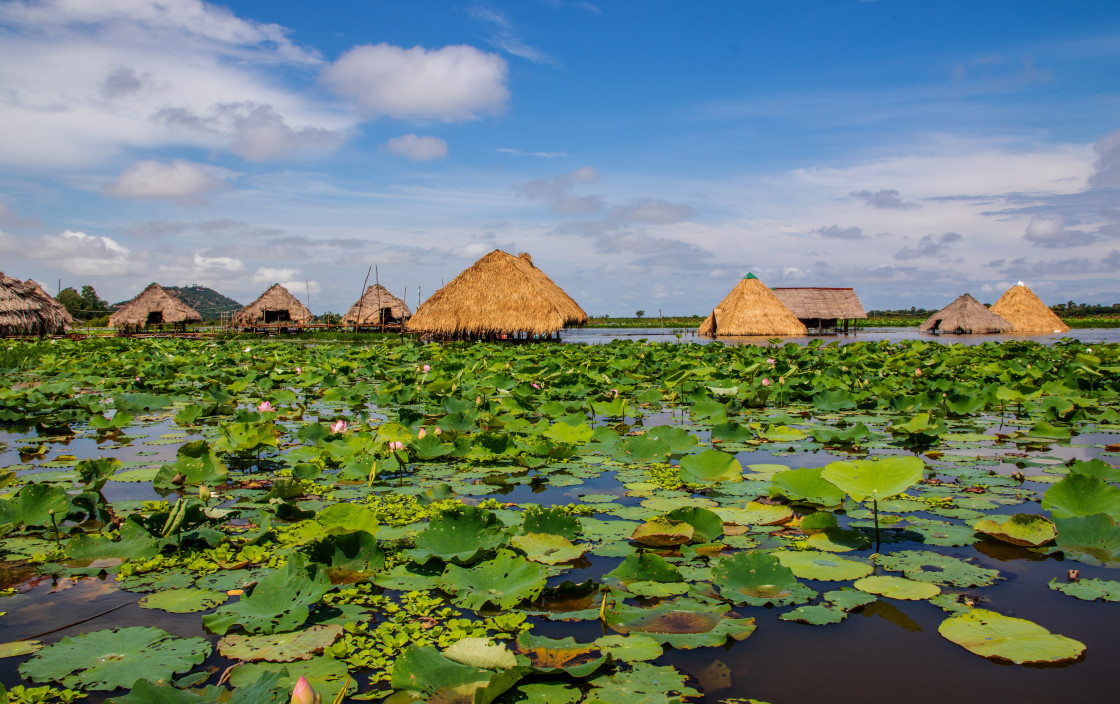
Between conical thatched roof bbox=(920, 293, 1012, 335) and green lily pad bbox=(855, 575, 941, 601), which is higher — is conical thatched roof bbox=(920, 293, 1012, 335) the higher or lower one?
the higher one

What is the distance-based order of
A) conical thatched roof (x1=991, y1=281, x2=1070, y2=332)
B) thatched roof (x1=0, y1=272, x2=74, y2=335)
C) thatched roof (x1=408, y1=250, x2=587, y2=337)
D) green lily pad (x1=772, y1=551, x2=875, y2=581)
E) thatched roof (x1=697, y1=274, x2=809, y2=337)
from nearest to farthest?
green lily pad (x1=772, y1=551, x2=875, y2=581) < thatched roof (x1=408, y1=250, x2=587, y2=337) < thatched roof (x1=0, y1=272, x2=74, y2=335) < thatched roof (x1=697, y1=274, x2=809, y2=337) < conical thatched roof (x1=991, y1=281, x2=1070, y2=332)

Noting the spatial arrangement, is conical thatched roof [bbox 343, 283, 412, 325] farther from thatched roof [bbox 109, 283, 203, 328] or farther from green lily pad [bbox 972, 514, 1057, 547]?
green lily pad [bbox 972, 514, 1057, 547]

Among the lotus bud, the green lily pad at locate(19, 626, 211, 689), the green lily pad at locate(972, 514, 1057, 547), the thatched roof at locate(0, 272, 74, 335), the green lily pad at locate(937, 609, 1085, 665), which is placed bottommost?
the green lily pad at locate(19, 626, 211, 689)

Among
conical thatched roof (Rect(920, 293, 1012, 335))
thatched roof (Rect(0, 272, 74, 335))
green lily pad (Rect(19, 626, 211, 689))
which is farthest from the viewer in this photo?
conical thatched roof (Rect(920, 293, 1012, 335))

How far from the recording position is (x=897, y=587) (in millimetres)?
1857

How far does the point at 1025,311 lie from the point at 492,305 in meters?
23.1

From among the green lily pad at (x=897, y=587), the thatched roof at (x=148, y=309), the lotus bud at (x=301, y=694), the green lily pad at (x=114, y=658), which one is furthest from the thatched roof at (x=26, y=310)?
the green lily pad at (x=897, y=587)

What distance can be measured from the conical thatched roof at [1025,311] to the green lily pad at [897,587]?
31.1m

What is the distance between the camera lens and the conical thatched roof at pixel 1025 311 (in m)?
27.5

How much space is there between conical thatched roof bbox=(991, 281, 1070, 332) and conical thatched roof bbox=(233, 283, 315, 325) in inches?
1199

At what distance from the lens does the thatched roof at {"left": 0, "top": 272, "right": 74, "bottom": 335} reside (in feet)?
59.2

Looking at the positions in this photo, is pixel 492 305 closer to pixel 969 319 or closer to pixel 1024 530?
pixel 1024 530

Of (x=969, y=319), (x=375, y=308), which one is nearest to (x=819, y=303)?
(x=969, y=319)

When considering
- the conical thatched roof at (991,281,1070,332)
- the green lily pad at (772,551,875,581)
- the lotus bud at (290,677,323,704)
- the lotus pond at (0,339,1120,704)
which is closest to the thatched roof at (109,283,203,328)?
the lotus pond at (0,339,1120,704)
